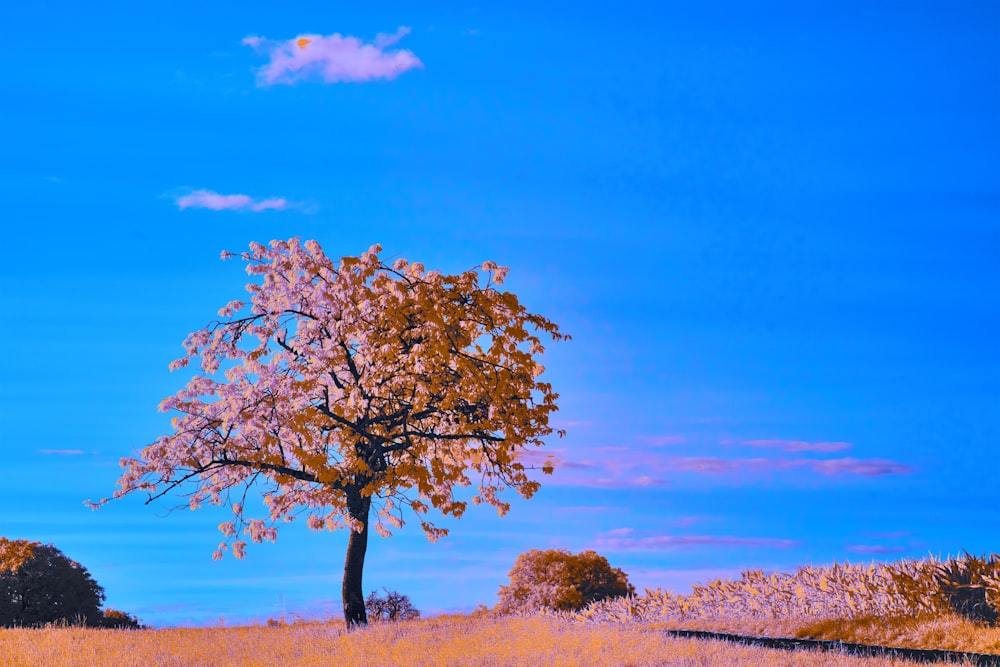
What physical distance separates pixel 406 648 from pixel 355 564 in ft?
23.2

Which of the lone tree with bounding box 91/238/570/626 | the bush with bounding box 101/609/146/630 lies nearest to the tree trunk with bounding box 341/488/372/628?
the lone tree with bounding box 91/238/570/626

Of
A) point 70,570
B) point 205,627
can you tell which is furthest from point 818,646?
point 70,570

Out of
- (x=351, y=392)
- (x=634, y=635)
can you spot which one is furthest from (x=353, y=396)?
(x=634, y=635)

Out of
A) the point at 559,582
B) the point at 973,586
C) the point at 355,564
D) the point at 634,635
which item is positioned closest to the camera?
the point at 634,635

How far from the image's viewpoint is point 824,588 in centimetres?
2220

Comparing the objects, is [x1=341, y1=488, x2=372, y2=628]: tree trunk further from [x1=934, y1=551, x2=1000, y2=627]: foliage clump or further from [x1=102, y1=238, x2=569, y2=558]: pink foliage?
[x1=934, y1=551, x2=1000, y2=627]: foliage clump

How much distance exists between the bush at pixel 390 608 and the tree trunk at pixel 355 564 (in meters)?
2.06

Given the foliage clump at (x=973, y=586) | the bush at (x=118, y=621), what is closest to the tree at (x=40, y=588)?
the bush at (x=118, y=621)

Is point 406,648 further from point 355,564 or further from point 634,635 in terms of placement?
point 355,564

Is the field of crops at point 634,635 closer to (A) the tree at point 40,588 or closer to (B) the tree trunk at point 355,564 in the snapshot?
(B) the tree trunk at point 355,564

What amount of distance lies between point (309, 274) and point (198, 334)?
11.3ft

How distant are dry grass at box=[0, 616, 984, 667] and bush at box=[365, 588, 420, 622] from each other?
3.10 meters

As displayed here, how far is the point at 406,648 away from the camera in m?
18.7

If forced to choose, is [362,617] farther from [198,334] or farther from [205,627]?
[198,334]
